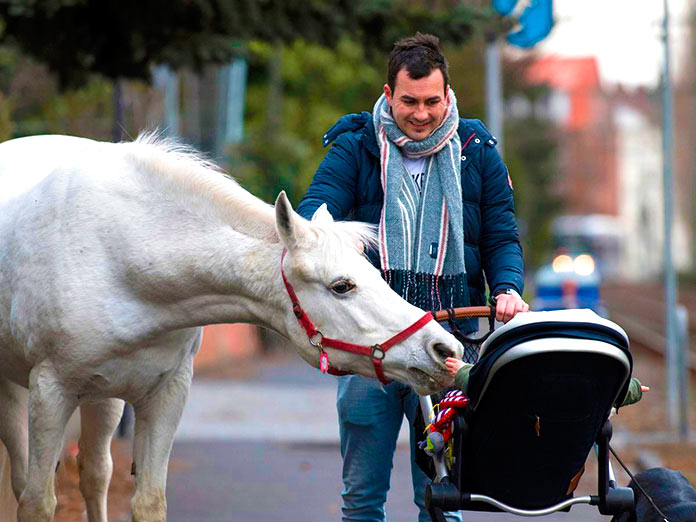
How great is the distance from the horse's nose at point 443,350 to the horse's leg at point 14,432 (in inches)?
85.6

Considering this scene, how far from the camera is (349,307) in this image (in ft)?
15.1

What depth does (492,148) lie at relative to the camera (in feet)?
17.1

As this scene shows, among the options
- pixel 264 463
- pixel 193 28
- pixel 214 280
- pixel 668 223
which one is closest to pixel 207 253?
pixel 214 280

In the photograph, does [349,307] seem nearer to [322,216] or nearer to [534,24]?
[322,216]

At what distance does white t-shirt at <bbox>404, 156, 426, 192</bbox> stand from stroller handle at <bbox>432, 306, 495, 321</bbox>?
1.91 feet

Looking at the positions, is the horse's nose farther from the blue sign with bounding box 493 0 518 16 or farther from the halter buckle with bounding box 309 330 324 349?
the blue sign with bounding box 493 0 518 16

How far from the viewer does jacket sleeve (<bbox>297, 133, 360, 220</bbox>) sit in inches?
199

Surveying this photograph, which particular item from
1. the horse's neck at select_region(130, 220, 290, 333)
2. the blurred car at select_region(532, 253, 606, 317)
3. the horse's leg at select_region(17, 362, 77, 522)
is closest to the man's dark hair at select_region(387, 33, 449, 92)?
the horse's neck at select_region(130, 220, 290, 333)

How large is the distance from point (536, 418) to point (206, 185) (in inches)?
62.9

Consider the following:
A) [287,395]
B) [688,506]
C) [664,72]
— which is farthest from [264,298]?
[287,395]

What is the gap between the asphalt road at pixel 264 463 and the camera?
8148 millimetres

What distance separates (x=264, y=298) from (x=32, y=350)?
0.95 m

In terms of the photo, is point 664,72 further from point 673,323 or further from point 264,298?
point 264,298

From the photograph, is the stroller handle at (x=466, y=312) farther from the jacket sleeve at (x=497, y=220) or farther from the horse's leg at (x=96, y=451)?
the horse's leg at (x=96, y=451)
